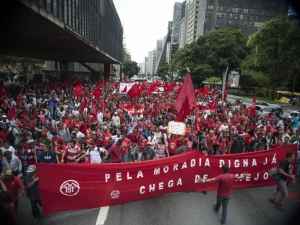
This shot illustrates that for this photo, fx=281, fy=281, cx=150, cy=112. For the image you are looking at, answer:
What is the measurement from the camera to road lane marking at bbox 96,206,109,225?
6.06 m

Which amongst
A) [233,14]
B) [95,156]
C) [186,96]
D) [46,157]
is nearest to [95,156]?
[95,156]

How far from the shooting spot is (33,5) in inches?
379

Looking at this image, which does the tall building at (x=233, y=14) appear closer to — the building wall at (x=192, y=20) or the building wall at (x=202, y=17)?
the building wall at (x=202, y=17)

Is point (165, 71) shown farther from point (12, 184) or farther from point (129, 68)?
point (12, 184)

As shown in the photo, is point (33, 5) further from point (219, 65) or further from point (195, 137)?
point (219, 65)

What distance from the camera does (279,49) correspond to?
35.3 m

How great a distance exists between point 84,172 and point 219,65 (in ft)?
145

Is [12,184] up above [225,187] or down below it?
above

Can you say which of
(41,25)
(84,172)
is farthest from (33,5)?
(84,172)

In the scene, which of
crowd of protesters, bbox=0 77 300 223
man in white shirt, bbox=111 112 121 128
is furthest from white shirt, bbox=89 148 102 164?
man in white shirt, bbox=111 112 121 128

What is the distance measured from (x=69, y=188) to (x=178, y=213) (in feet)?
8.26

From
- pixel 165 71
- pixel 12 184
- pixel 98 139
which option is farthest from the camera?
pixel 165 71

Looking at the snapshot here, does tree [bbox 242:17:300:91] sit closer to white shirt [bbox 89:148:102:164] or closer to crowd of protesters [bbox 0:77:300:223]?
crowd of protesters [bbox 0:77:300:223]

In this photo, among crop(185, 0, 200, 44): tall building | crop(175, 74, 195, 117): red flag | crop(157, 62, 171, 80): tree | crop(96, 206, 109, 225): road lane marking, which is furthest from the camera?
crop(185, 0, 200, 44): tall building
